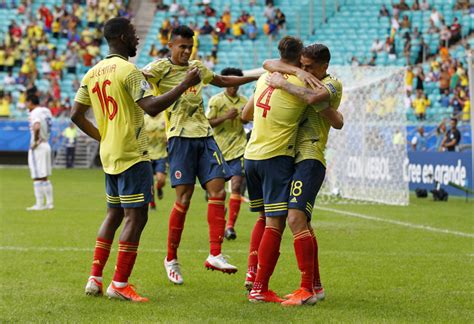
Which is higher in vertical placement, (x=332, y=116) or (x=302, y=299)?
(x=332, y=116)

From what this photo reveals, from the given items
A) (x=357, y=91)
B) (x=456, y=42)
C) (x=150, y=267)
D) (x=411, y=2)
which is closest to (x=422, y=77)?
(x=456, y=42)

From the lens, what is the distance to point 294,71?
8.26 metres

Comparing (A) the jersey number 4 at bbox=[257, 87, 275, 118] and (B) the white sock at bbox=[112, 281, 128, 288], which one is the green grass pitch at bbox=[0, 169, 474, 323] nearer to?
(B) the white sock at bbox=[112, 281, 128, 288]

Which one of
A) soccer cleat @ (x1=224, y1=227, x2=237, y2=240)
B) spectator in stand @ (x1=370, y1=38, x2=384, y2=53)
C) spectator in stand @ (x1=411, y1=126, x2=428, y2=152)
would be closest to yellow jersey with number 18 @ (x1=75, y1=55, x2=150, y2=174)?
soccer cleat @ (x1=224, y1=227, x2=237, y2=240)

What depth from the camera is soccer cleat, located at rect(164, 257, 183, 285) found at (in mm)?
9388

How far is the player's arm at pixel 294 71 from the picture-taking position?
805cm

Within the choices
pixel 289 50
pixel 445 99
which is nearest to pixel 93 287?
pixel 289 50

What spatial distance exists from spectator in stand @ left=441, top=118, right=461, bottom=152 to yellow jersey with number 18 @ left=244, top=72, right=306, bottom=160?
18.2 m

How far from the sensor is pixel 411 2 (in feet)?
131

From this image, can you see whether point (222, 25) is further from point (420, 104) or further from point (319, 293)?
point (319, 293)

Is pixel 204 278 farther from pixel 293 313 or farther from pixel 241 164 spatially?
pixel 241 164

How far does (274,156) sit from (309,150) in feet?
0.98

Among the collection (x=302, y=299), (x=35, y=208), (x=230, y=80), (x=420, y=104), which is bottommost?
(x=35, y=208)

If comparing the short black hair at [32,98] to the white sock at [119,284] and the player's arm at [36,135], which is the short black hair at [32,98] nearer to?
the player's arm at [36,135]
